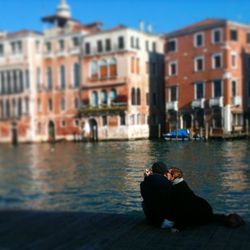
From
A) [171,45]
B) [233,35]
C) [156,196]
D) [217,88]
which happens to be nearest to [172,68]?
[171,45]

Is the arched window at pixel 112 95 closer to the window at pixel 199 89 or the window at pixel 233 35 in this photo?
the window at pixel 199 89

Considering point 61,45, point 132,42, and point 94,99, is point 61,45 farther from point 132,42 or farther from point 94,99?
point 132,42

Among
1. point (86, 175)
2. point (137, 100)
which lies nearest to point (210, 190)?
point (86, 175)

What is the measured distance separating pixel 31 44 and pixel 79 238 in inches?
1444

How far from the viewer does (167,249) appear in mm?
4605

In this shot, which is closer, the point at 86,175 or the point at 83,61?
the point at 86,175

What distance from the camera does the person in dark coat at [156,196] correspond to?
5.51 metres

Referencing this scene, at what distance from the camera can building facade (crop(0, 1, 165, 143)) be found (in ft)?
112

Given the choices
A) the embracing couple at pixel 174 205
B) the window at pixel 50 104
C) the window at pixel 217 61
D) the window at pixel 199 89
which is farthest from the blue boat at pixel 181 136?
the window at pixel 50 104

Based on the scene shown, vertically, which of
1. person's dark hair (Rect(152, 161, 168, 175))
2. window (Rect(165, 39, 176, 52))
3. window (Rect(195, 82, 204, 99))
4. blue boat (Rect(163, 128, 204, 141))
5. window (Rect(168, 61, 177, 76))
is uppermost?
window (Rect(165, 39, 176, 52))

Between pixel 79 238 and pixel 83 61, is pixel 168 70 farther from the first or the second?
pixel 79 238

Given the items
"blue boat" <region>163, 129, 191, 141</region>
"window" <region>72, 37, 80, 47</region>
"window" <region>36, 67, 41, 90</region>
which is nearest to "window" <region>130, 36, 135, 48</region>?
→ "window" <region>72, 37, 80, 47</region>

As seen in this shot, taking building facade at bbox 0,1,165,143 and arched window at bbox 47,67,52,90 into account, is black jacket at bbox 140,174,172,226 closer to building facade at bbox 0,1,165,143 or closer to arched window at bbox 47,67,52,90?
building facade at bbox 0,1,165,143

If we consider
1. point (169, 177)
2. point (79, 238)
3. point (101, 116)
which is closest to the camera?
point (79, 238)
